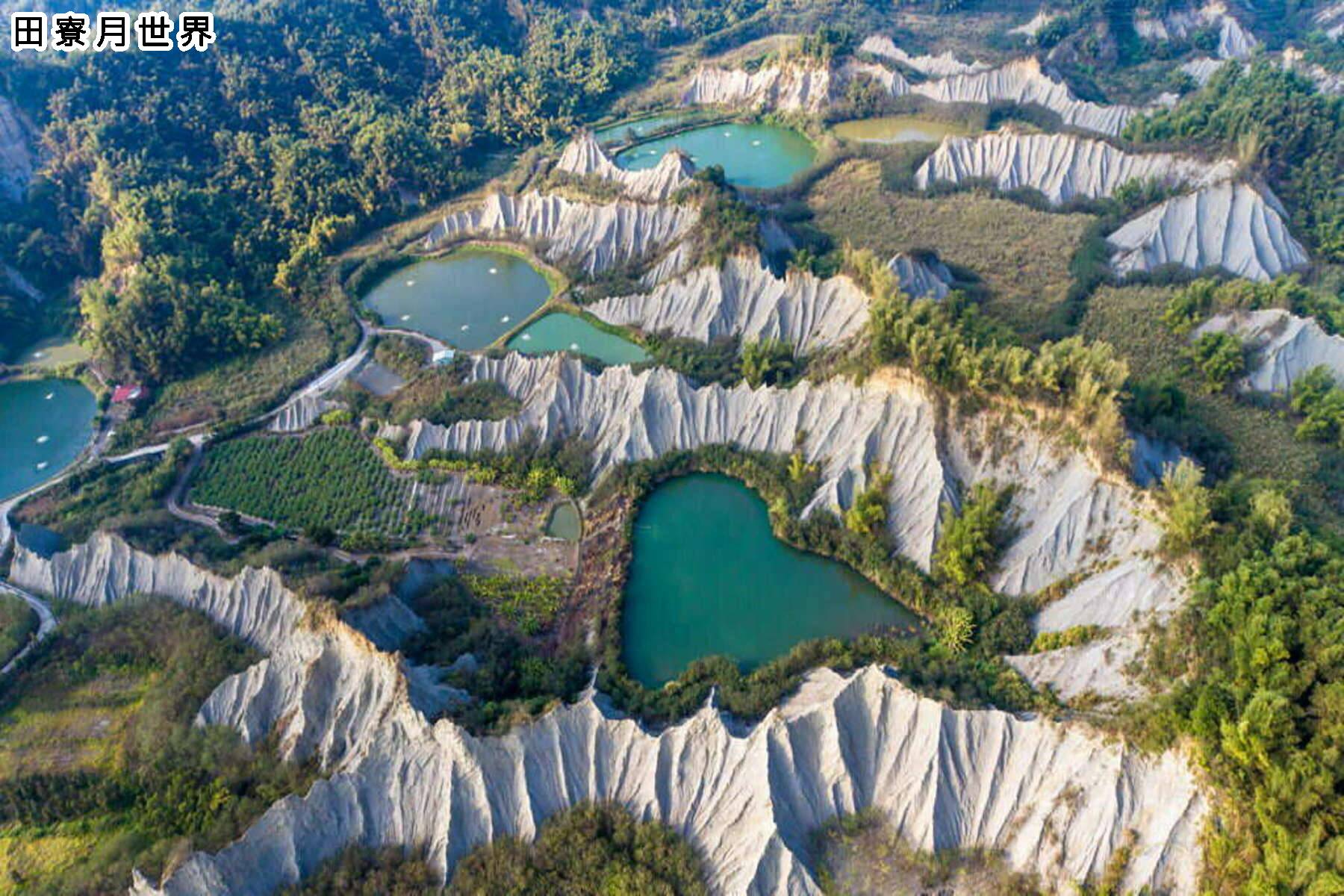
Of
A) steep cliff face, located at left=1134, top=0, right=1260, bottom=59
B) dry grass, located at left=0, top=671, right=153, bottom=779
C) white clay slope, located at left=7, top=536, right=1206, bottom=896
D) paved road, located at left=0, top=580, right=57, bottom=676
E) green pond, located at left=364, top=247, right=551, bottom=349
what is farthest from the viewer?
steep cliff face, located at left=1134, top=0, right=1260, bottom=59

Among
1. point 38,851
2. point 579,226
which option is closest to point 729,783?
point 38,851

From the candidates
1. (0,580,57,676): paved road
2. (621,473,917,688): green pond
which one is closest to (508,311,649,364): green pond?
(621,473,917,688): green pond

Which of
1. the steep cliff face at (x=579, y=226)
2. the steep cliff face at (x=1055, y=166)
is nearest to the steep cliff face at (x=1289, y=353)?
the steep cliff face at (x=1055, y=166)

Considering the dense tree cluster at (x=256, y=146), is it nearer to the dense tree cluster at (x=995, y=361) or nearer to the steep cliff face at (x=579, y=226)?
the steep cliff face at (x=579, y=226)

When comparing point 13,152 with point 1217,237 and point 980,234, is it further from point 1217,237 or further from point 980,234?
point 1217,237

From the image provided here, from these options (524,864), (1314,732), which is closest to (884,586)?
(1314,732)

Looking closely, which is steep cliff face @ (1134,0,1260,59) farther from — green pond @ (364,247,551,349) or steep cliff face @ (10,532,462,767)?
steep cliff face @ (10,532,462,767)
